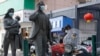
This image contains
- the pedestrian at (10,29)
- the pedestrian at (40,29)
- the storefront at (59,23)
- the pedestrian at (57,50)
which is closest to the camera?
the pedestrian at (40,29)

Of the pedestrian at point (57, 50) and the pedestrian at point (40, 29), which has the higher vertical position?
the pedestrian at point (40, 29)

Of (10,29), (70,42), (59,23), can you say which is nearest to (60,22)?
(59,23)

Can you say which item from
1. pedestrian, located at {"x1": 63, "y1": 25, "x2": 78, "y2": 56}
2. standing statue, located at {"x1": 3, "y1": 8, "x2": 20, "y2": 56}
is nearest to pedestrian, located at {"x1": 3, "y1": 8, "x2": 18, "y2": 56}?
standing statue, located at {"x1": 3, "y1": 8, "x2": 20, "y2": 56}

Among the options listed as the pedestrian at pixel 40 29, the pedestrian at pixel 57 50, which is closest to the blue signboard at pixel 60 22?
the pedestrian at pixel 57 50

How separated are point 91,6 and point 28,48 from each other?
10536 mm

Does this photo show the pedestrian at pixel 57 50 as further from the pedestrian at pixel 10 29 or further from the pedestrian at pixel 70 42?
the pedestrian at pixel 10 29

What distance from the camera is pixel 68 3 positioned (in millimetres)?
27391

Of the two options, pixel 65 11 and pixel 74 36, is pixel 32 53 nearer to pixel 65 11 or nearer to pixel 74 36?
pixel 74 36

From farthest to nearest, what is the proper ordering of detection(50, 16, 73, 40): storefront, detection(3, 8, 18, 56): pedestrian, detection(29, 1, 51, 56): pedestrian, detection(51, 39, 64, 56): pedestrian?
detection(50, 16, 73, 40): storefront < detection(3, 8, 18, 56): pedestrian < detection(51, 39, 64, 56): pedestrian < detection(29, 1, 51, 56): pedestrian

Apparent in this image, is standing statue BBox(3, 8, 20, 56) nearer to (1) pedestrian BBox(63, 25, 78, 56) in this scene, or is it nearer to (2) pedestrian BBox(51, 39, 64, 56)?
(2) pedestrian BBox(51, 39, 64, 56)

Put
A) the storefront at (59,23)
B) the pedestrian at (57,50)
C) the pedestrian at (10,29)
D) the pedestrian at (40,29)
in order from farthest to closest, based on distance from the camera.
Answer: the storefront at (59,23), the pedestrian at (10,29), the pedestrian at (57,50), the pedestrian at (40,29)

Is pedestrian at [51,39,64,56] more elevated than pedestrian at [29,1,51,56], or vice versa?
pedestrian at [29,1,51,56]

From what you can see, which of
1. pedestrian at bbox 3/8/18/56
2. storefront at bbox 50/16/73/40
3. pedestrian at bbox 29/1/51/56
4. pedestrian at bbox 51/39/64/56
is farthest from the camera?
storefront at bbox 50/16/73/40

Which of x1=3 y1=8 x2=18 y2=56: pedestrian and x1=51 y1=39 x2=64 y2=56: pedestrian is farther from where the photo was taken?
x1=3 y1=8 x2=18 y2=56: pedestrian
